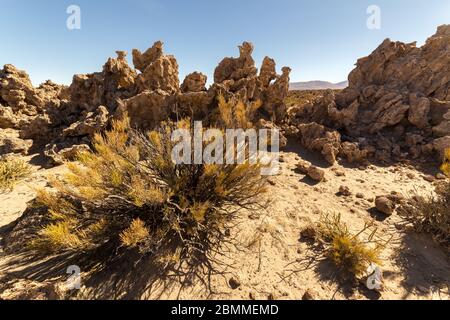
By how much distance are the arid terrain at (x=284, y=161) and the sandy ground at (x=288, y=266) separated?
0.05ft

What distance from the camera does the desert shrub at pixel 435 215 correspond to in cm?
319

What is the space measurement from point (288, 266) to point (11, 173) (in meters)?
6.31

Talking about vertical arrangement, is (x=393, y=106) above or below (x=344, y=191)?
above

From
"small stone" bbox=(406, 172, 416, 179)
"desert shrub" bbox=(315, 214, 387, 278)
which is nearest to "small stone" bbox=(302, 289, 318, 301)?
"desert shrub" bbox=(315, 214, 387, 278)

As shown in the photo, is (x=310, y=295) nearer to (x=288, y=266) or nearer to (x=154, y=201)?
(x=288, y=266)

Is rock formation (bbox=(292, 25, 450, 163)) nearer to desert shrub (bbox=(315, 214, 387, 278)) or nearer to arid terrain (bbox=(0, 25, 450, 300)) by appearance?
arid terrain (bbox=(0, 25, 450, 300))

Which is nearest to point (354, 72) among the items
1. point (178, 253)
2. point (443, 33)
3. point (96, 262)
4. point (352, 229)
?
point (443, 33)

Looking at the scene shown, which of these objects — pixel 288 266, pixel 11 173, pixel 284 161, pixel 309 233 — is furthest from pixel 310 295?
pixel 11 173

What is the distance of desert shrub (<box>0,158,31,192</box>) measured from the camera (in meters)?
4.68

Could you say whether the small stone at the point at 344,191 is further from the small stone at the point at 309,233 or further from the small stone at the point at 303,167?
the small stone at the point at 309,233

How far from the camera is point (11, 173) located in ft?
16.6

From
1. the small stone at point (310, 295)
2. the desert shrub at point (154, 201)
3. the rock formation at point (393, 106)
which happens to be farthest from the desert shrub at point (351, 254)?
the rock formation at point (393, 106)

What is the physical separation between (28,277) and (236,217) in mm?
2593
